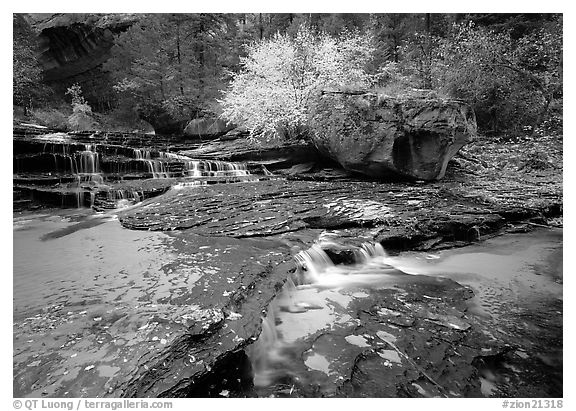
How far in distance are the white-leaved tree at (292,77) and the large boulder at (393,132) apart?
1.57 metres

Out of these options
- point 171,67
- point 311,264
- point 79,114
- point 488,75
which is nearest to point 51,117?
point 79,114

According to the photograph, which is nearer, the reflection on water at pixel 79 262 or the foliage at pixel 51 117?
the reflection on water at pixel 79 262

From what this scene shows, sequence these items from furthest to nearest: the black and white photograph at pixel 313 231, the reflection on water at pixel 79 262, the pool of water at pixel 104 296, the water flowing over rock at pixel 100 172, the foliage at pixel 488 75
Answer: the foliage at pixel 488 75 < the water flowing over rock at pixel 100 172 < the reflection on water at pixel 79 262 < the black and white photograph at pixel 313 231 < the pool of water at pixel 104 296

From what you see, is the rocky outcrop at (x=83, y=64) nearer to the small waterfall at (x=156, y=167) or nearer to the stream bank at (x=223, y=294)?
the small waterfall at (x=156, y=167)

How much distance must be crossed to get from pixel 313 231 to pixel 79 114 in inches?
652

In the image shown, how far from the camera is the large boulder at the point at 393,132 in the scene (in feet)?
25.5

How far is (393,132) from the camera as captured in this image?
8125mm

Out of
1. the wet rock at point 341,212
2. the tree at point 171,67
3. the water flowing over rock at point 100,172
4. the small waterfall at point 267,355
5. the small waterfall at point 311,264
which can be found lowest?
the small waterfall at point 267,355

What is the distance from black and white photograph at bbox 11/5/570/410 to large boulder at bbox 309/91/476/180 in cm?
5

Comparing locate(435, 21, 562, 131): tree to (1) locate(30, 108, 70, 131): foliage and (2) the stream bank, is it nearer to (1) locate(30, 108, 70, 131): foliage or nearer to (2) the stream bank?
(2) the stream bank

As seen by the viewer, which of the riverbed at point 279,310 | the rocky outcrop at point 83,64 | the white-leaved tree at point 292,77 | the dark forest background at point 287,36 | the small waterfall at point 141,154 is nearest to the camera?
the riverbed at point 279,310

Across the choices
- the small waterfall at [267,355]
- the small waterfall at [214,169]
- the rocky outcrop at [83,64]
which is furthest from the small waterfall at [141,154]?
the rocky outcrop at [83,64]

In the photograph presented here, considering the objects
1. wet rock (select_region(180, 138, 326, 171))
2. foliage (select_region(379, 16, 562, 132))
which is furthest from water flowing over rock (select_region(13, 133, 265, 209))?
foliage (select_region(379, 16, 562, 132))
